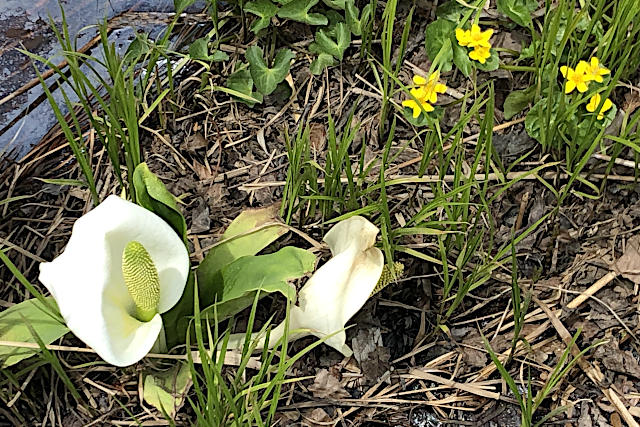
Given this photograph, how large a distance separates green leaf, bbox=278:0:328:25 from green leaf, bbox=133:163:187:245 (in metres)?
0.47

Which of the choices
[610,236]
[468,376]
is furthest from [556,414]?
[610,236]

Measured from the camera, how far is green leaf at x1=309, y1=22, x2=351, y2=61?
1.27m

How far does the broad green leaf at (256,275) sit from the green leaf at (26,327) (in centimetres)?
20

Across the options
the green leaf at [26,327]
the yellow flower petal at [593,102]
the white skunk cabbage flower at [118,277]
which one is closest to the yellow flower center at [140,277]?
the white skunk cabbage flower at [118,277]

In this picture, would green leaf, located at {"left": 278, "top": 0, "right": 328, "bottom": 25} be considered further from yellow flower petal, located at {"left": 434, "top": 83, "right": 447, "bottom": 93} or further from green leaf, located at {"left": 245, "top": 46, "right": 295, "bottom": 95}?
yellow flower petal, located at {"left": 434, "top": 83, "right": 447, "bottom": 93}

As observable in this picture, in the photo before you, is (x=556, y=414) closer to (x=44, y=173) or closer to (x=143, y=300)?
(x=143, y=300)

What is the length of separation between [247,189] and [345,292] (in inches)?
12.4

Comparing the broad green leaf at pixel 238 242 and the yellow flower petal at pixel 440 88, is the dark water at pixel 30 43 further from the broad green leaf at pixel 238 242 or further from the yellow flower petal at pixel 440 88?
the yellow flower petal at pixel 440 88

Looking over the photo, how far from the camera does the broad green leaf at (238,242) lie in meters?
1.01

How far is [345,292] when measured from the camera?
96 centimetres

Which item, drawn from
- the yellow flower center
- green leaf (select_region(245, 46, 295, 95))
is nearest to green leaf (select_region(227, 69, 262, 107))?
green leaf (select_region(245, 46, 295, 95))

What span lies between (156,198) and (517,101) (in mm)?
645

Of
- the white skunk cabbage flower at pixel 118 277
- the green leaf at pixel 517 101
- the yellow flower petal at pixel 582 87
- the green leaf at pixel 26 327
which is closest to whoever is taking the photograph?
the white skunk cabbage flower at pixel 118 277

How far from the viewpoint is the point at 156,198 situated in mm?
917
